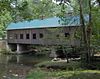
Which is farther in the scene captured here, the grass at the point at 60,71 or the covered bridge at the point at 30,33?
the covered bridge at the point at 30,33

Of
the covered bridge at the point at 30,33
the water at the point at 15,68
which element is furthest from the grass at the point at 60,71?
the covered bridge at the point at 30,33

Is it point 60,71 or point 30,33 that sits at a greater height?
point 60,71

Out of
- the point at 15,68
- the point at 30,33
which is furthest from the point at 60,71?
the point at 30,33

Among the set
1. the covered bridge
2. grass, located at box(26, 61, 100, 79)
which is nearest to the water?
grass, located at box(26, 61, 100, 79)

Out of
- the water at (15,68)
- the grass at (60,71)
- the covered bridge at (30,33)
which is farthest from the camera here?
the covered bridge at (30,33)

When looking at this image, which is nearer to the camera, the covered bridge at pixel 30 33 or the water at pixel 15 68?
the water at pixel 15 68

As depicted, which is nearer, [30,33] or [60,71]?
[60,71]

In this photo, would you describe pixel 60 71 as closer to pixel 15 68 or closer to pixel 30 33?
pixel 15 68

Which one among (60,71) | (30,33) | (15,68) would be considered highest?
(60,71)

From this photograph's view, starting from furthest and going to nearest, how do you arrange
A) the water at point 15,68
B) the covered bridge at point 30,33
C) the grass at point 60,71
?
the covered bridge at point 30,33
the water at point 15,68
the grass at point 60,71

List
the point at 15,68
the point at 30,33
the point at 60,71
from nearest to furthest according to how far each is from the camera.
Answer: the point at 60,71 → the point at 15,68 → the point at 30,33

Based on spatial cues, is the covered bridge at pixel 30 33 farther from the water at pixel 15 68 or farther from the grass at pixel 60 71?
the grass at pixel 60 71

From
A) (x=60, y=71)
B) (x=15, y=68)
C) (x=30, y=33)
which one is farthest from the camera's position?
(x=30, y=33)

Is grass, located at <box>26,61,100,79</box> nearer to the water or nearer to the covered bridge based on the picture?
the water
